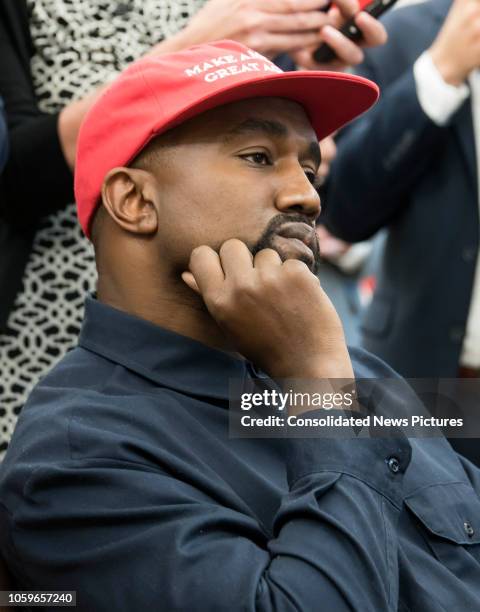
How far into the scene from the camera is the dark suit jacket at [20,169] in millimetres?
2545

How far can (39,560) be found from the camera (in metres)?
1.69

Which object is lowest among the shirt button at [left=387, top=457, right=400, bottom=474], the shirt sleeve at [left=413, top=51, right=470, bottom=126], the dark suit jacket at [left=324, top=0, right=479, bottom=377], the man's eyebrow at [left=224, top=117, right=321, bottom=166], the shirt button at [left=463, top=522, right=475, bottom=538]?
the dark suit jacket at [left=324, top=0, right=479, bottom=377]

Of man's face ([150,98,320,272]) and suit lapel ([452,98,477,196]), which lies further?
suit lapel ([452,98,477,196])

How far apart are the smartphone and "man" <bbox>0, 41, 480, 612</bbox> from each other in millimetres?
463

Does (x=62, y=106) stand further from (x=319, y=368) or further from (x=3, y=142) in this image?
(x=319, y=368)

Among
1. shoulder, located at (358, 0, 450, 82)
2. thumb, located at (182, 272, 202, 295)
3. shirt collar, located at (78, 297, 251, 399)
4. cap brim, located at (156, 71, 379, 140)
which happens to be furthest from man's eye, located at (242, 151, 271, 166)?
shoulder, located at (358, 0, 450, 82)

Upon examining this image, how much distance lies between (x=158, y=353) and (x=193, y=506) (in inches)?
14.2

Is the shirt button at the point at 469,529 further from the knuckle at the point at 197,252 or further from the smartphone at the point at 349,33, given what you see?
the smartphone at the point at 349,33

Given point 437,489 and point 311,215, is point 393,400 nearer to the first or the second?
point 437,489

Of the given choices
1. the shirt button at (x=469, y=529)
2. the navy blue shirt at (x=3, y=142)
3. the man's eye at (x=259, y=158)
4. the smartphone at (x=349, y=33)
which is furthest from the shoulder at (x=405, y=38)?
the shirt button at (x=469, y=529)

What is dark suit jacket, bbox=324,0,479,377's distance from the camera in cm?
318

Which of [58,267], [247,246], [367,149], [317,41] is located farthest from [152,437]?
[367,149]

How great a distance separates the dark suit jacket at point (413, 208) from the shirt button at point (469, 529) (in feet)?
4.06

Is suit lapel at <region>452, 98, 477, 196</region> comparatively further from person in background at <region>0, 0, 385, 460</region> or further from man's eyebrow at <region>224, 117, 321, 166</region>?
man's eyebrow at <region>224, 117, 321, 166</region>
